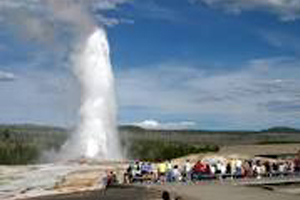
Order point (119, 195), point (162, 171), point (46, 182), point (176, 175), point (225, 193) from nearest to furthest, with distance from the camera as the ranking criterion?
point (225, 193)
point (119, 195)
point (176, 175)
point (162, 171)
point (46, 182)

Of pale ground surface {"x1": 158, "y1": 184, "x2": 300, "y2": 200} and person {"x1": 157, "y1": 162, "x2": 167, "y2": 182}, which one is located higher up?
person {"x1": 157, "y1": 162, "x2": 167, "y2": 182}

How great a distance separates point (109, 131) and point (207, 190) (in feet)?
113

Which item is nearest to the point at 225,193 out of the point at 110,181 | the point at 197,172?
the point at 197,172

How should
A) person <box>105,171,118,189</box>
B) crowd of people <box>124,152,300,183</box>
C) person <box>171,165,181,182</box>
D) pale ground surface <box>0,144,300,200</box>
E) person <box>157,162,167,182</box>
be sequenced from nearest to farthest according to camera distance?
pale ground surface <box>0,144,300,200</box> → person <box>105,171,118,189</box> → person <box>171,165,181,182</box> → crowd of people <box>124,152,300,183</box> → person <box>157,162,167,182</box>

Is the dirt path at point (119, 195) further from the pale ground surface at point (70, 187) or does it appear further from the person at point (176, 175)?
the person at point (176, 175)

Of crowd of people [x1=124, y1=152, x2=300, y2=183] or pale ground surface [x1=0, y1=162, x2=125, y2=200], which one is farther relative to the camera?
pale ground surface [x1=0, y1=162, x2=125, y2=200]

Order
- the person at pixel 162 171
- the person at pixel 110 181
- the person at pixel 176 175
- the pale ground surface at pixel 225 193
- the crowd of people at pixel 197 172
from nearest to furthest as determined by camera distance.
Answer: the pale ground surface at pixel 225 193 → the person at pixel 110 181 → the person at pixel 176 175 → the crowd of people at pixel 197 172 → the person at pixel 162 171

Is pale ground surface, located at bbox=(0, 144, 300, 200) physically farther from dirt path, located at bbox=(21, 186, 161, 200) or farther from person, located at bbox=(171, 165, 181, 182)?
person, located at bbox=(171, 165, 181, 182)

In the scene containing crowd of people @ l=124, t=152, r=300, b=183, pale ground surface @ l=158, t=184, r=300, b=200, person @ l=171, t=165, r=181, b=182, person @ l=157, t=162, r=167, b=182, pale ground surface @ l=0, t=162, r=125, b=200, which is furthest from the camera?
pale ground surface @ l=0, t=162, r=125, b=200

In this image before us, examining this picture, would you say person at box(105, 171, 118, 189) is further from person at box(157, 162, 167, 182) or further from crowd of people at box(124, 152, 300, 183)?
person at box(157, 162, 167, 182)

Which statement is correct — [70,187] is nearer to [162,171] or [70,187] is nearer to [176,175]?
[162,171]

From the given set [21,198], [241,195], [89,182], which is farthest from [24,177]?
[241,195]

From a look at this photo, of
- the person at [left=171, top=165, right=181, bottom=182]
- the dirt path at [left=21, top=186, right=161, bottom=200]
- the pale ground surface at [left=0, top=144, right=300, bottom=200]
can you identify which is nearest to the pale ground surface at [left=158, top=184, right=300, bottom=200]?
the pale ground surface at [left=0, top=144, right=300, bottom=200]

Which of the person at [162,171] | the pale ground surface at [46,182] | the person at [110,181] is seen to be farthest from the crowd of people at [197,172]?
the pale ground surface at [46,182]
